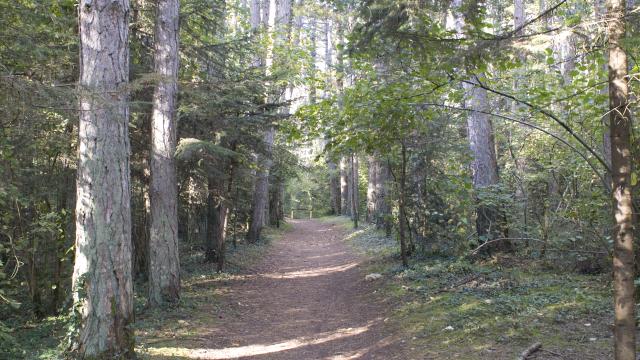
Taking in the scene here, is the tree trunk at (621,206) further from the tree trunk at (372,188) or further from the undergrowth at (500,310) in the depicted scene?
the tree trunk at (372,188)

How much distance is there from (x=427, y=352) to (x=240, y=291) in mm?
5956

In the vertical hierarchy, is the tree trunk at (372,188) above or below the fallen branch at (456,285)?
above

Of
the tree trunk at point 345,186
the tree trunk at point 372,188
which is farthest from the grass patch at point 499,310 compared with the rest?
the tree trunk at point 345,186

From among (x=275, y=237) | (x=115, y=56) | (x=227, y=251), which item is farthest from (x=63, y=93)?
(x=275, y=237)

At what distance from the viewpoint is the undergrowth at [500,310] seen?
5332 millimetres

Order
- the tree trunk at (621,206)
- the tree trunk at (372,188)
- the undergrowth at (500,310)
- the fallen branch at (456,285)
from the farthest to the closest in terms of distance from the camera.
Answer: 1. the tree trunk at (372,188)
2. the fallen branch at (456,285)
3. the undergrowth at (500,310)
4. the tree trunk at (621,206)

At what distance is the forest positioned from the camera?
4.55 meters

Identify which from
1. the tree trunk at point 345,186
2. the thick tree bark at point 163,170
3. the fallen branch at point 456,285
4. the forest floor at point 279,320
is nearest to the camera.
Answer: the forest floor at point 279,320

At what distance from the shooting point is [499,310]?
6500 millimetres

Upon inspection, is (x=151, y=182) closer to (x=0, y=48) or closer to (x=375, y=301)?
(x=0, y=48)

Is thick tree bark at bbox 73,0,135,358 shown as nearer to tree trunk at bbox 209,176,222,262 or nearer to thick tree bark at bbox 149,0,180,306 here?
thick tree bark at bbox 149,0,180,306

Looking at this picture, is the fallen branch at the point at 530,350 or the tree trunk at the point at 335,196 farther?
the tree trunk at the point at 335,196

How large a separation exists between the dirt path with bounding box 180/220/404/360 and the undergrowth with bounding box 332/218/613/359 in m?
0.59

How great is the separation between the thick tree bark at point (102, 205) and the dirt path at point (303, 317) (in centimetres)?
162
